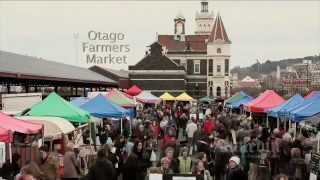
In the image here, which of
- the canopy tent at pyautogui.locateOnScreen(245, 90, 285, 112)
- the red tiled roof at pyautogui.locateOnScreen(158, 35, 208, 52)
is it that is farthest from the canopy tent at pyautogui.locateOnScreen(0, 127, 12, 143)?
the red tiled roof at pyautogui.locateOnScreen(158, 35, 208, 52)

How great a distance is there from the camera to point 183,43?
113938mm

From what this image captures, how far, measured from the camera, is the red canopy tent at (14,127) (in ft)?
33.6

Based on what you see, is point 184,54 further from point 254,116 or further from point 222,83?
point 254,116

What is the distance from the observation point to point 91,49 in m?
71.3

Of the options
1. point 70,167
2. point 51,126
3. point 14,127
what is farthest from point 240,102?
point 14,127

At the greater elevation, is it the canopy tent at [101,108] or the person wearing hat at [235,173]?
the canopy tent at [101,108]

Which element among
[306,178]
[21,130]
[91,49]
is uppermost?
[91,49]

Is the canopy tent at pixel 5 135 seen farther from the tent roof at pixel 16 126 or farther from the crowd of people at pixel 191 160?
the crowd of people at pixel 191 160

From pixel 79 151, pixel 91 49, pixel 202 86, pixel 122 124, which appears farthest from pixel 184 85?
pixel 79 151

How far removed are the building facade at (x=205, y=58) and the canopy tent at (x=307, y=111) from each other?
286 ft

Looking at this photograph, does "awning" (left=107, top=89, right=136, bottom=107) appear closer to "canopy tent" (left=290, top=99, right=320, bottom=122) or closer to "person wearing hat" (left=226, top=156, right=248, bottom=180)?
"canopy tent" (left=290, top=99, right=320, bottom=122)

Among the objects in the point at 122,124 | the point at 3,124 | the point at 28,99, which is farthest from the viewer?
the point at 122,124

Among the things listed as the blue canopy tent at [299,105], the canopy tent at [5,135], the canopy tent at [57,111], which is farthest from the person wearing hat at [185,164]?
the blue canopy tent at [299,105]

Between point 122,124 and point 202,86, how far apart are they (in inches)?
3295
